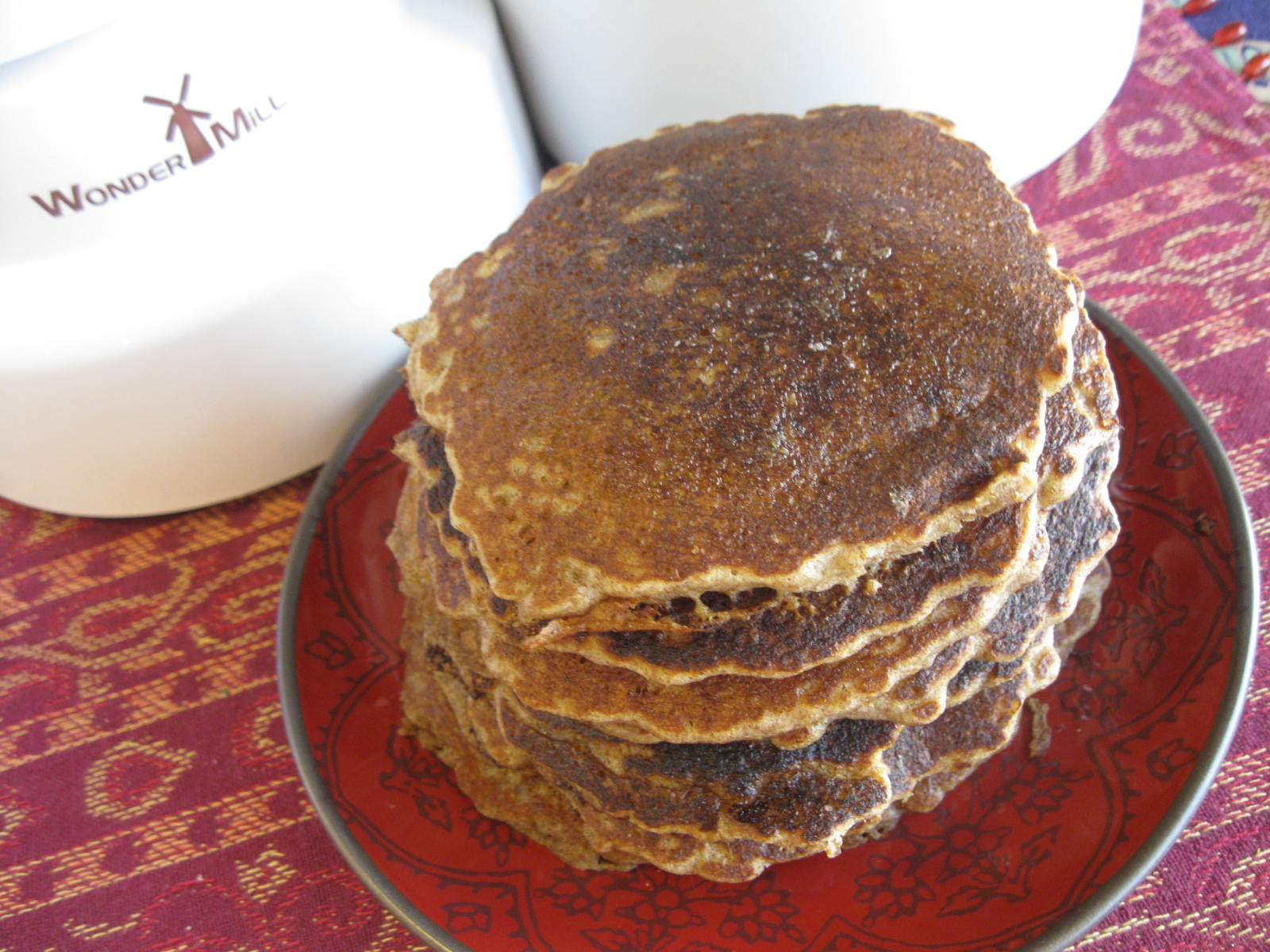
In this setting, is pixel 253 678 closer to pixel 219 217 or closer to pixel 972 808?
pixel 219 217

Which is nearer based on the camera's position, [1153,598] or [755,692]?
[755,692]

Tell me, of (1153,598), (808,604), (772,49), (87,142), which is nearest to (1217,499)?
(1153,598)

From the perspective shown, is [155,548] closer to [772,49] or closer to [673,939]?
[673,939]

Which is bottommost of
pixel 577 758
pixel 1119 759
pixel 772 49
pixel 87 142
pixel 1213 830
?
pixel 1213 830

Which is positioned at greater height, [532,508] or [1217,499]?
[532,508]

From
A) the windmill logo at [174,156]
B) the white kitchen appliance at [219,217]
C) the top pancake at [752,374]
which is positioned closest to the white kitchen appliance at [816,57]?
the white kitchen appliance at [219,217]

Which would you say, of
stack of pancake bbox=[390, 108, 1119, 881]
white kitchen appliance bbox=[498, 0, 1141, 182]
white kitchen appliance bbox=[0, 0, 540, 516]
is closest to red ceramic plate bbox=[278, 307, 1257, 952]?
stack of pancake bbox=[390, 108, 1119, 881]
